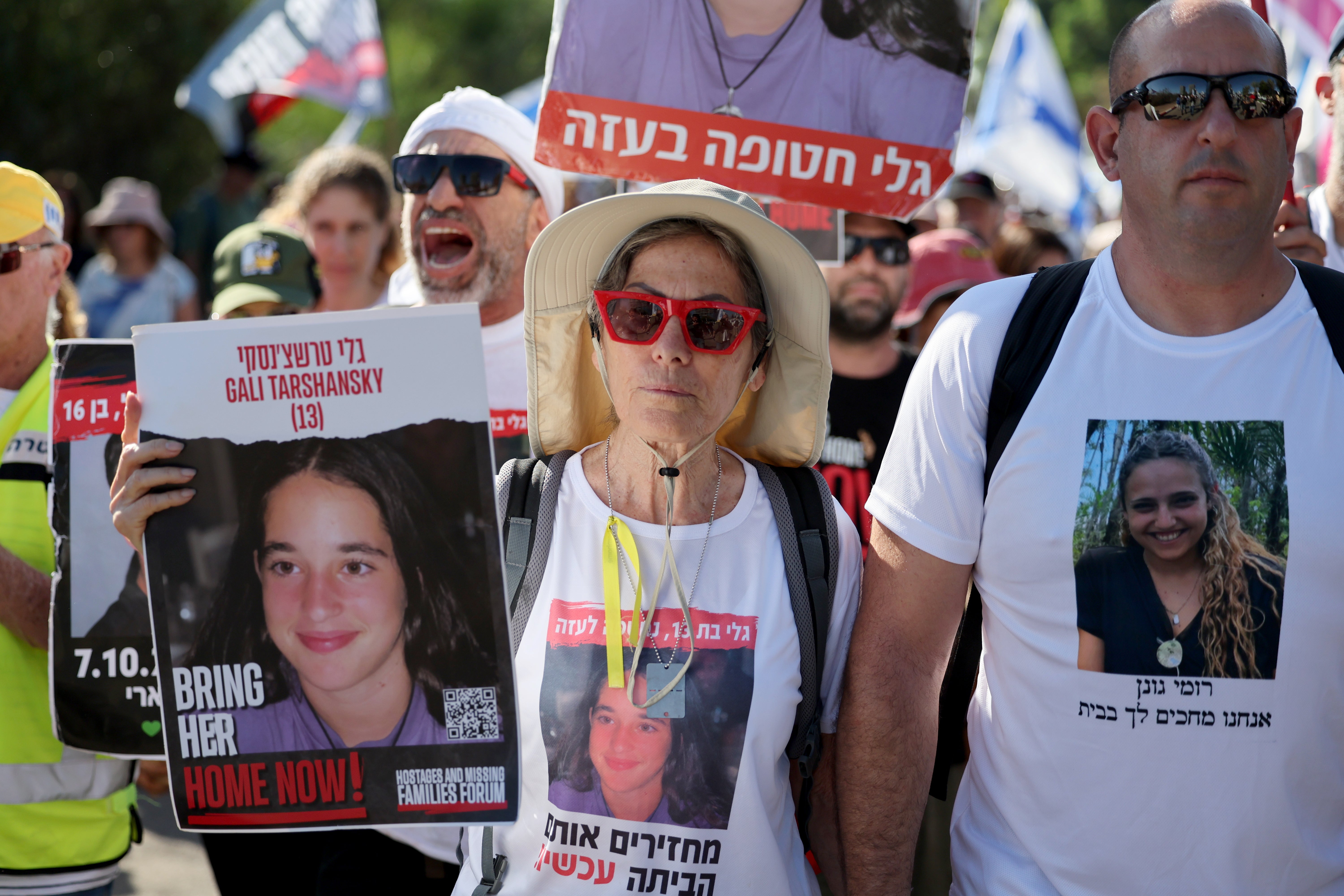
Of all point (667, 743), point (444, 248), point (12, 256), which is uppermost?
point (444, 248)

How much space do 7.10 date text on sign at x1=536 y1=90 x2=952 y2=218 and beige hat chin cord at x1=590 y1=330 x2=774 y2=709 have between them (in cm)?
80

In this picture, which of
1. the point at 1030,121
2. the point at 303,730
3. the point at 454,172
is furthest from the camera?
→ the point at 1030,121

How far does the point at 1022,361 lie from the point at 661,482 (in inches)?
28.9

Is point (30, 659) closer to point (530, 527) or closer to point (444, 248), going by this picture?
point (530, 527)

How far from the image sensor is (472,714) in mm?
2105

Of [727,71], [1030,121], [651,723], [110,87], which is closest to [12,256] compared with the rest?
[727,71]

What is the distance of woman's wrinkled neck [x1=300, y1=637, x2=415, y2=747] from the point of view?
2107 millimetres

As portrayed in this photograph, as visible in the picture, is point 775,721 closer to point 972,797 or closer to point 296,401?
point 972,797

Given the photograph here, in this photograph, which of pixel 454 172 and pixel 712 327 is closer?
pixel 712 327

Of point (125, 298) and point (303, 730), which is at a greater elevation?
point (125, 298)

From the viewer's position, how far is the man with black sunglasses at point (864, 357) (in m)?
3.85

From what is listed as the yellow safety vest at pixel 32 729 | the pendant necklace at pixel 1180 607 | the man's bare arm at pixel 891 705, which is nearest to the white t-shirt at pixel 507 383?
the yellow safety vest at pixel 32 729

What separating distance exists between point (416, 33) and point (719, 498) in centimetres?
4406

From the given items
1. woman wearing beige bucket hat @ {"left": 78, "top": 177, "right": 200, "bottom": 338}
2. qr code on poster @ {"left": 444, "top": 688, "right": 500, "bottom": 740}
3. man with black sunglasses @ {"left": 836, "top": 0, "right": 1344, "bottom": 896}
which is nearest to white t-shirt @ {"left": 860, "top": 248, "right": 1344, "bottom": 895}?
man with black sunglasses @ {"left": 836, "top": 0, "right": 1344, "bottom": 896}
